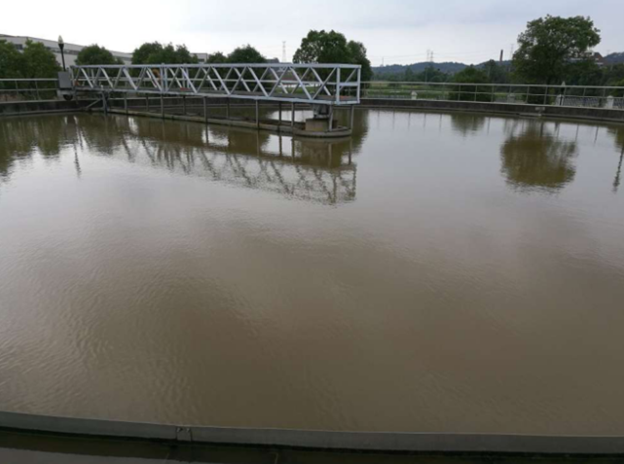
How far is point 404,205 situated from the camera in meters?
6.60

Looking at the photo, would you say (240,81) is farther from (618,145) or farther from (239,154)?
(618,145)

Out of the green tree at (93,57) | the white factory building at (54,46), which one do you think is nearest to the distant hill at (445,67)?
the green tree at (93,57)

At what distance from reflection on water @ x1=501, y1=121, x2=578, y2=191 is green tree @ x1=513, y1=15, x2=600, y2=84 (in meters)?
13.0

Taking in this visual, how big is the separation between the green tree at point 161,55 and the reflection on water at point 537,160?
33326 millimetres

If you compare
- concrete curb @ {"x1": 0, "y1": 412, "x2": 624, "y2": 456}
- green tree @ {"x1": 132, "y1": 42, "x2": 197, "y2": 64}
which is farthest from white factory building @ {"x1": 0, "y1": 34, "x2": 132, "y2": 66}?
concrete curb @ {"x1": 0, "y1": 412, "x2": 624, "y2": 456}

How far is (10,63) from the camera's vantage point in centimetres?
2642

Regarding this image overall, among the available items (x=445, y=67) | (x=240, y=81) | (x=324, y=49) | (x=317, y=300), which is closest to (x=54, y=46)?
(x=324, y=49)

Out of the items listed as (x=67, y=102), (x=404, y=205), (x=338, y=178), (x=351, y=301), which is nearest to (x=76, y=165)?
(x=338, y=178)

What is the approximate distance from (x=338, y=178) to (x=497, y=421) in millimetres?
6049

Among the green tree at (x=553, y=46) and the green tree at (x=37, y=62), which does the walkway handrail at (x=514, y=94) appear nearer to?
the green tree at (x=553, y=46)

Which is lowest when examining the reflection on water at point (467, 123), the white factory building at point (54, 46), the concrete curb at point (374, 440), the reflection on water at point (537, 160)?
the concrete curb at point (374, 440)

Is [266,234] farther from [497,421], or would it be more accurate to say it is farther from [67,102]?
[67,102]

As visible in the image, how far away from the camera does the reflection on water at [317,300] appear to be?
2809 mm

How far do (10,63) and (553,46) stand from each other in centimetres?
3122
